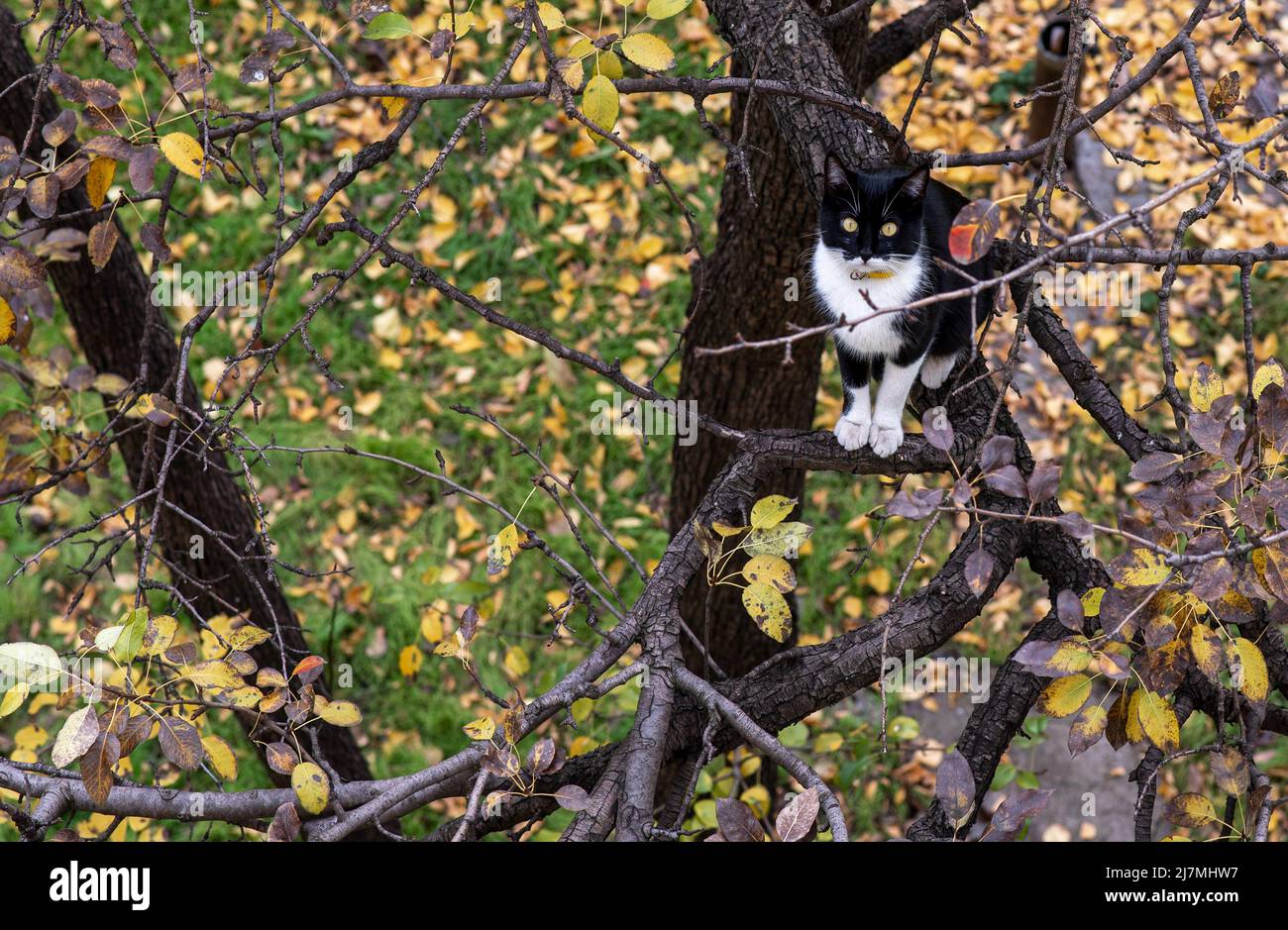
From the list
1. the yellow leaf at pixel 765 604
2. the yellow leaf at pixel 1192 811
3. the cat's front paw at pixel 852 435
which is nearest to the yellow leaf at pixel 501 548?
the yellow leaf at pixel 765 604

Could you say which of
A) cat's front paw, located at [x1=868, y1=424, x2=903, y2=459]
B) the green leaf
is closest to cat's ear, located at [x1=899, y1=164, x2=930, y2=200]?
cat's front paw, located at [x1=868, y1=424, x2=903, y2=459]

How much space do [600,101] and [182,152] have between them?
2.09 feet

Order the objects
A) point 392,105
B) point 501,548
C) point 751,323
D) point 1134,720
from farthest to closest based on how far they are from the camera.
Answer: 1. point 751,323
2. point 392,105
3. point 501,548
4. point 1134,720

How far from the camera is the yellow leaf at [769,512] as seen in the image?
5.45 feet

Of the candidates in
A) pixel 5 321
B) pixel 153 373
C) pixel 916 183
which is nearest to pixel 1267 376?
pixel 916 183

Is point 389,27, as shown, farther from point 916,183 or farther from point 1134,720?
point 1134,720

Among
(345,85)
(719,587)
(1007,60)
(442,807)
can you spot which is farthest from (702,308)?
(1007,60)

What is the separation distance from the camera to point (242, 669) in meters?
1.69

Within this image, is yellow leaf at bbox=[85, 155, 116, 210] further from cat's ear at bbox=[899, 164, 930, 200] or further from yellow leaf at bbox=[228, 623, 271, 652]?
cat's ear at bbox=[899, 164, 930, 200]

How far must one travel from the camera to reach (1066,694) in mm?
1513

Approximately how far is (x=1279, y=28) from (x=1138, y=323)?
2.01 metres

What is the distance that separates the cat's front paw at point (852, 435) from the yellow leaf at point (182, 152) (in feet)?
4.08

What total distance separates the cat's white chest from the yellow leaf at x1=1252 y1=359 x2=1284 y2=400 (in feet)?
2.09

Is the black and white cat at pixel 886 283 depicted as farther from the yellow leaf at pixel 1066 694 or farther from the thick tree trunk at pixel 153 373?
the thick tree trunk at pixel 153 373
